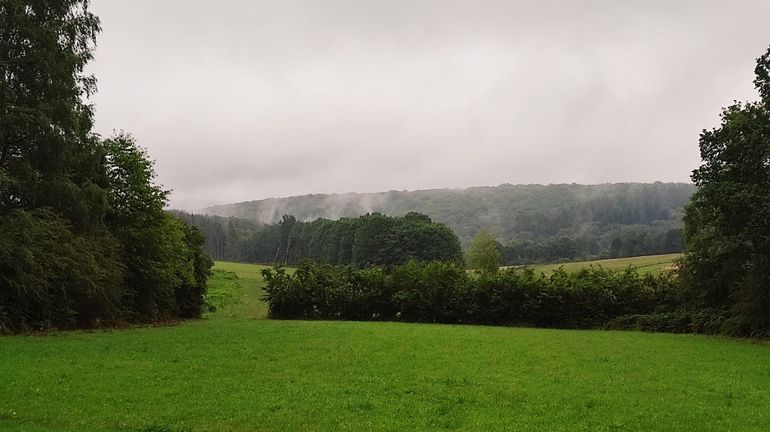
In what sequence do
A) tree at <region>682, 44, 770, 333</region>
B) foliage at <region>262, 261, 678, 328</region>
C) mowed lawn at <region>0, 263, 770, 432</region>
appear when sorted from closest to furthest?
mowed lawn at <region>0, 263, 770, 432</region>, tree at <region>682, 44, 770, 333</region>, foliage at <region>262, 261, 678, 328</region>

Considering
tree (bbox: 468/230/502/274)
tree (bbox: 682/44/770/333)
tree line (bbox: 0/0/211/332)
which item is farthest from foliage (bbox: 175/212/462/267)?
tree (bbox: 682/44/770/333)

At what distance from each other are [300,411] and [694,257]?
34181 millimetres

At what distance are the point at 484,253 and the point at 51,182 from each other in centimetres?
7393

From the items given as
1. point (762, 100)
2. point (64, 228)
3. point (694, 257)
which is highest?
point (762, 100)

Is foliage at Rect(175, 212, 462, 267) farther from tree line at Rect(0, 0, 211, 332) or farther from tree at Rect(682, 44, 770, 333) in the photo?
tree at Rect(682, 44, 770, 333)

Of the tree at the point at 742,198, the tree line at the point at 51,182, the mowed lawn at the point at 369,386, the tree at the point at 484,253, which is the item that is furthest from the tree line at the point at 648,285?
the tree at the point at 484,253

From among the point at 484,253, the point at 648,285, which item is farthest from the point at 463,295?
the point at 484,253

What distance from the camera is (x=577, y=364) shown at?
18.4 metres

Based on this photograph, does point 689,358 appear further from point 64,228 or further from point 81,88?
point 81,88

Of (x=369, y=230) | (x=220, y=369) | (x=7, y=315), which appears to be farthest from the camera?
(x=369, y=230)

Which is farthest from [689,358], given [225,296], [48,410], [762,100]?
[225,296]

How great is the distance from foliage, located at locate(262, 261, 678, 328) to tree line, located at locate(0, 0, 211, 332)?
18.5 metres

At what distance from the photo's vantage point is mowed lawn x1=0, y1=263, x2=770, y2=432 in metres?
10.6

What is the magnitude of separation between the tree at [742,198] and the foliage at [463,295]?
10863 mm
